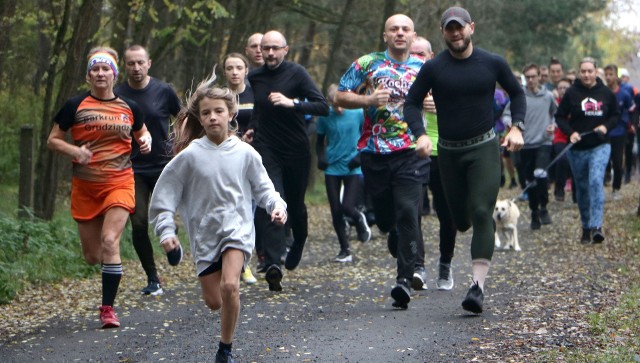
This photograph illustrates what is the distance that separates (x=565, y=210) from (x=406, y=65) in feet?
40.0

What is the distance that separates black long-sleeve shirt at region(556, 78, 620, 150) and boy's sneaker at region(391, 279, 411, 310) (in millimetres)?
6502

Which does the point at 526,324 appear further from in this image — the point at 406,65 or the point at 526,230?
the point at 526,230

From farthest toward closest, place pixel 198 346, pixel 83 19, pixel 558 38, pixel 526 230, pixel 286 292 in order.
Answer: pixel 558 38 → pixel 526 230 → pixel 83 19 → pixel 286 292 → pixel 198 346

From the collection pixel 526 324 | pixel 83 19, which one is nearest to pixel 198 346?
pixel 526 324

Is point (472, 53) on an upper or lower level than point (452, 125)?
upper

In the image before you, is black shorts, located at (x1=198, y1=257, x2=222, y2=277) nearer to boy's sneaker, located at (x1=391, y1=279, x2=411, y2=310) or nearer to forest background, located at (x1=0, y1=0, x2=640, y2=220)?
boy's sneaker, located at (x1=391, y1=279, x2=411, y2=310)

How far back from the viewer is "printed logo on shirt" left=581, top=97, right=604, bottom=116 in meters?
15.8

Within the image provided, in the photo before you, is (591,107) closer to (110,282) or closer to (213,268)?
(110,282)

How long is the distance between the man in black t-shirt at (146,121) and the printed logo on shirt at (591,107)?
6589 mm

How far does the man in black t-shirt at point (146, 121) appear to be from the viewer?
11.1 m

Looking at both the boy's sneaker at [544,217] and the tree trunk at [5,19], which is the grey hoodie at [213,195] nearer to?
the tree trunk at [5,19]

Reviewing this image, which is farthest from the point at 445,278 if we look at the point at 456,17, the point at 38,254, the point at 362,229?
the point at 362,229

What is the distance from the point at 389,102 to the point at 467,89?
1254 millimetres

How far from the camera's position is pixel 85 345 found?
857 centimetres
